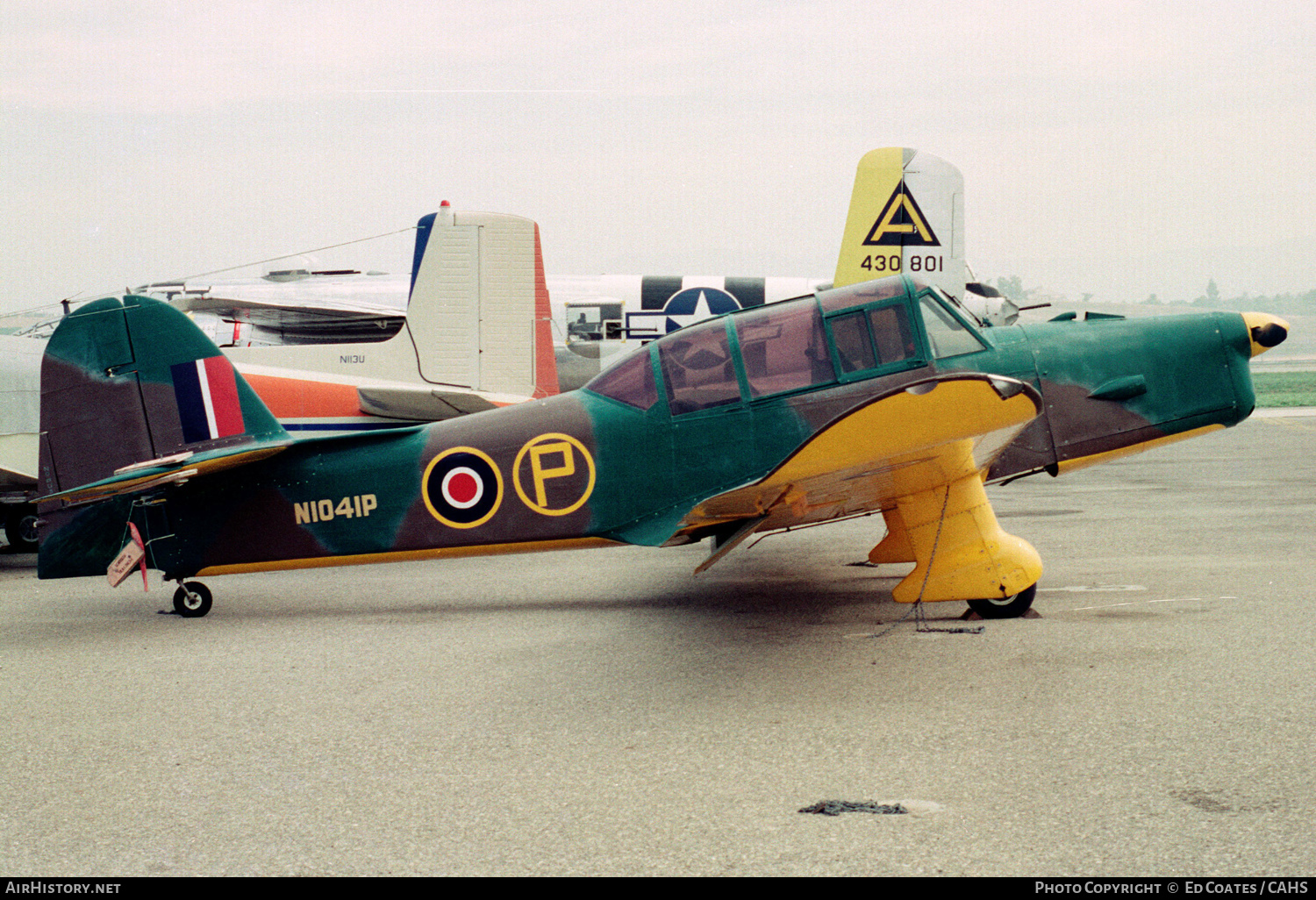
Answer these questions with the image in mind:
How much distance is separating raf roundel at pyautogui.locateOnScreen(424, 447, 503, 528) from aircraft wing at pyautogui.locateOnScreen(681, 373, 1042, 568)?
129 cm

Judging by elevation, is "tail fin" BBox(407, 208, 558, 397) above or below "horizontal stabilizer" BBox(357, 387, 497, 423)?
above

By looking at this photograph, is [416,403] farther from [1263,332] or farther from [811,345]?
[1263,332]

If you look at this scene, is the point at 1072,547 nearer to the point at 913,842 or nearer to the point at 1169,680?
the point at 1169,680

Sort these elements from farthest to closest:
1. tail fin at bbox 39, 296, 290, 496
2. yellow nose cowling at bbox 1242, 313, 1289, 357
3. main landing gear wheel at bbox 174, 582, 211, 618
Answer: main landing gear wheel at bbox 174, 582, 211, 618, tail fin at bbox 39, 296, 290, 496, yellow nose cowling at bbox 1242, 313, 1289, 357

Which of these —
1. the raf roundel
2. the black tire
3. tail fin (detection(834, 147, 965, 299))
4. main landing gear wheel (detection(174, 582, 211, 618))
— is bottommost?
the black tire

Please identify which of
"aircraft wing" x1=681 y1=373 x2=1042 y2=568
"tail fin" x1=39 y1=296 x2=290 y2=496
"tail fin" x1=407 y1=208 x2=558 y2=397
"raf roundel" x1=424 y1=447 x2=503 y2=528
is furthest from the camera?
"tail fin" x1=407 y1=208 x2=558 y2=397

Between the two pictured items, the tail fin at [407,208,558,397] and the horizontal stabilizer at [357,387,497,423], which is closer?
the horizontal stabilizer at [357,387,497,423]

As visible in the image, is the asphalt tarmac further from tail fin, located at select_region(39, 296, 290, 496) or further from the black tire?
the black tire

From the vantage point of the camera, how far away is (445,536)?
663 cm

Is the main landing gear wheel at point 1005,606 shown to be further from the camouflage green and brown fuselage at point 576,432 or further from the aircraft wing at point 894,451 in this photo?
the camouflage green and brown fuselage at point 576,432

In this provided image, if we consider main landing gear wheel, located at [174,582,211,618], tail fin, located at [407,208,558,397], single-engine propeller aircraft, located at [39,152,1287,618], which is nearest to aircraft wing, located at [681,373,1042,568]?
single-engine propeller aircraft, located at [39,152,1287,618]

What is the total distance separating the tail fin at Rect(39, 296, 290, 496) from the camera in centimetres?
699

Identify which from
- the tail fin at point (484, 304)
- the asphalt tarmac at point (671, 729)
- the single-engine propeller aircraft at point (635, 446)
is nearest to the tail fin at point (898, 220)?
the tail fin at point (484, 304)
